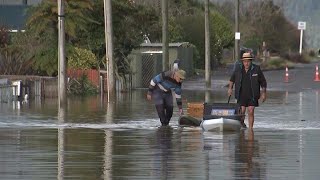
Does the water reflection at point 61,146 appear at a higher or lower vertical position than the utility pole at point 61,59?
lower

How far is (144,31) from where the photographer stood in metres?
51.4

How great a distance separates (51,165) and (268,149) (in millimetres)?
4411

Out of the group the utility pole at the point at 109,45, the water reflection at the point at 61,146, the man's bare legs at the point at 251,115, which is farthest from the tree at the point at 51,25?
the man's bare legs at the point at 251,115

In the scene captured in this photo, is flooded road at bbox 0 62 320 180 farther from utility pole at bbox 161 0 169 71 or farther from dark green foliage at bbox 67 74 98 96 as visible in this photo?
utility pole at bbox 161 0 169 71

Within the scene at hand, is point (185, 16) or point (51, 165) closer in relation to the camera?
point (51, 165)

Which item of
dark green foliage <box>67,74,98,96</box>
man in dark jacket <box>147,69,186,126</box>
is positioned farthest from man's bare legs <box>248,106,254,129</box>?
dark green foliage <box>67,74,98,96</box>

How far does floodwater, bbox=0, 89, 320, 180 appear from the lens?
15.2 m

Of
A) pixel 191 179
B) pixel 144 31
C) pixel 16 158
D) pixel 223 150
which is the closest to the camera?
pixel 191 179

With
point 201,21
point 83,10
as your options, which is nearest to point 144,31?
point 83,10

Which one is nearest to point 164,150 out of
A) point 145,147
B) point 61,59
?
point 145,147

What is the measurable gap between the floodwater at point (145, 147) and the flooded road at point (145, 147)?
13 mm

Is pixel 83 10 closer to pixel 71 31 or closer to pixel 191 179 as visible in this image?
pixel 71 31

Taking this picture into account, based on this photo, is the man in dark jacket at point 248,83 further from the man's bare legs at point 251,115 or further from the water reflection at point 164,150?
the water reflection at point 164,150

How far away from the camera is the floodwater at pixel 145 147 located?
15250mm
